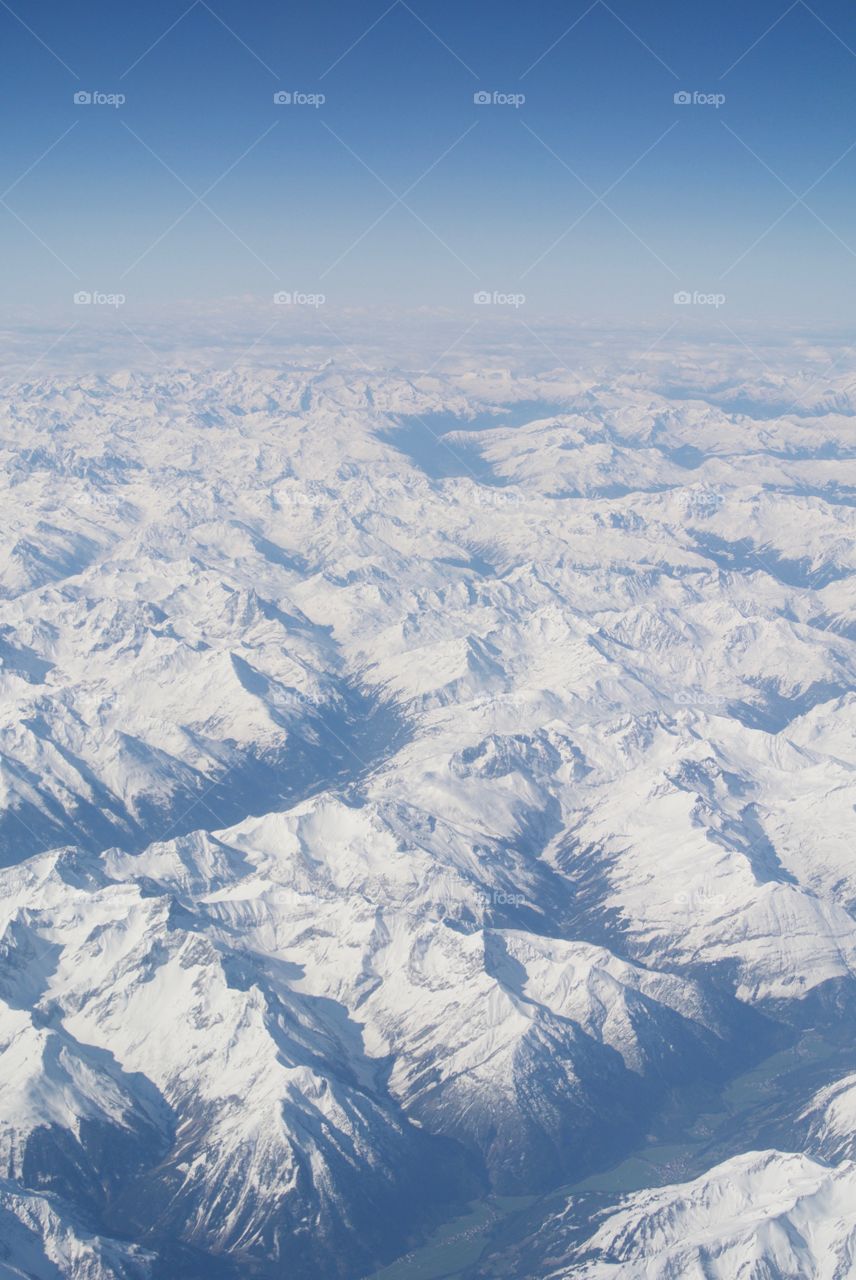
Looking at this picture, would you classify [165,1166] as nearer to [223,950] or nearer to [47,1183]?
[47,1183]

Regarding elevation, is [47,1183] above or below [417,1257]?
above

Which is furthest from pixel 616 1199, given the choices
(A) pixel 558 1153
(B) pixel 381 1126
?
(B) pixel 381 1126

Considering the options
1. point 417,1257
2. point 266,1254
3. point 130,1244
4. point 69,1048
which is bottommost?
point 417,1257

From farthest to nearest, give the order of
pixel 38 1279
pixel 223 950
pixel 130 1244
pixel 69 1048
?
pixel 223 950 → pixel 69 1048 → pixel 130 1244 → pixel 38 1279

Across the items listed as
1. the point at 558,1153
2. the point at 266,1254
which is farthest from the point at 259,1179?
the point at 558,1153

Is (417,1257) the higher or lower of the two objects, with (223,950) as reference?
lower

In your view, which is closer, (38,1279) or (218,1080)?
(38,1279)

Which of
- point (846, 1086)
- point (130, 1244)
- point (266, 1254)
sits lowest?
point (846, 1086)

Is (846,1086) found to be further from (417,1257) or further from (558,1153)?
(417,1257)

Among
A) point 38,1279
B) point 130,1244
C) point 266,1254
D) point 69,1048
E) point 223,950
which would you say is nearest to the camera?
point 38,1279
